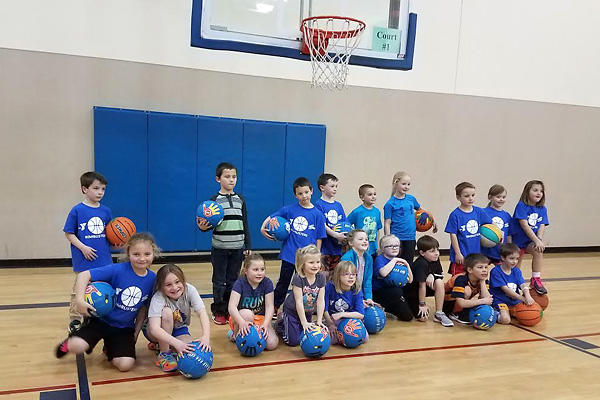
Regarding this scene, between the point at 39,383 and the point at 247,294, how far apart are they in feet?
5.30

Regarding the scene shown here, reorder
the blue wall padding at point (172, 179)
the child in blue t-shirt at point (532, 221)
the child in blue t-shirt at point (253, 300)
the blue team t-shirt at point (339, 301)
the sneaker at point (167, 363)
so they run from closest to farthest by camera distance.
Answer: the sneaker at point (167, 363) → the child in blue t-shirt at point (253, 300) → the blue team t-shirt at point (339, 301) → the child in blue t-shirt at point (532, 221) → the blue wall padding at point (172, 179)

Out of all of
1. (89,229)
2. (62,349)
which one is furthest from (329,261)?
(62,349)

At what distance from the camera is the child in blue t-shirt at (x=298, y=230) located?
16.6ft

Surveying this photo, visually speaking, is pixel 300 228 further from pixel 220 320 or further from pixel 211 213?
pixel 220 320

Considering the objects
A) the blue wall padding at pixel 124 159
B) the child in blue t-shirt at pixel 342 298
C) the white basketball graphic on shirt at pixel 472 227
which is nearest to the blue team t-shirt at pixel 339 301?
the child in blue t-shirt at pixel 342 298

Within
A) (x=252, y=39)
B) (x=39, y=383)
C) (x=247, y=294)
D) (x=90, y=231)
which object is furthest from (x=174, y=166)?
(x=39, y=383)

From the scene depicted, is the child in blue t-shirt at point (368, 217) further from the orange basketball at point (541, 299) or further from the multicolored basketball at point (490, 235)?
the orange basketball at point (541, 299)

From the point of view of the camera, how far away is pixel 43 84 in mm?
6746

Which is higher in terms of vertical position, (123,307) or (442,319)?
(123,307)

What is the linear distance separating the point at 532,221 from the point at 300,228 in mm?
2995

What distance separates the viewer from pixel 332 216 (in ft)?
18.0

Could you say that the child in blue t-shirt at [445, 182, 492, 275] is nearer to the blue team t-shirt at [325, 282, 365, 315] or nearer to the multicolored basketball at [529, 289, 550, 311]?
the multicolored basketball at [529, 289, 550, 311]

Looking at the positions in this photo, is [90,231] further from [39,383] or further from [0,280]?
[0,280]

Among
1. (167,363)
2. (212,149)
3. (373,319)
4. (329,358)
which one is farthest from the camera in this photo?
(212,149)
